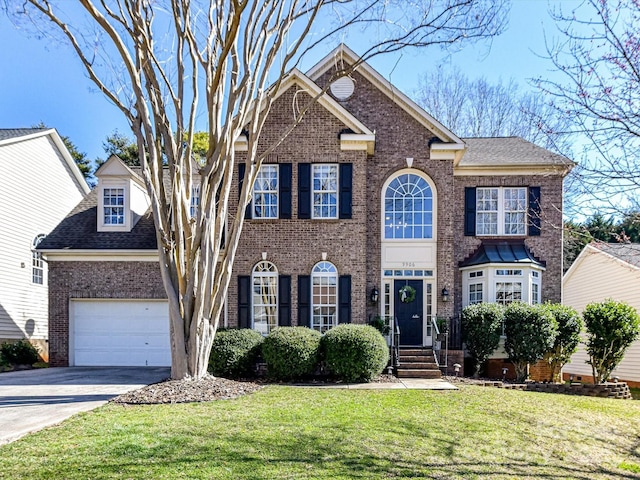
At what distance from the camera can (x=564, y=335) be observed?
12.5 metres

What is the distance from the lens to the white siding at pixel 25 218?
15859 mm

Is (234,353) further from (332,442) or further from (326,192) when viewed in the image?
(332,442)

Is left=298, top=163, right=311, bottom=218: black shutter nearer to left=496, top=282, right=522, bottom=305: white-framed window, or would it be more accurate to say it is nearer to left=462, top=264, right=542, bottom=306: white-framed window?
left=462, top=264, right=542, bottom=306: white-framed window

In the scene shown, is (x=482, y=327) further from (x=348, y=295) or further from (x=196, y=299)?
(x=196, y=299)

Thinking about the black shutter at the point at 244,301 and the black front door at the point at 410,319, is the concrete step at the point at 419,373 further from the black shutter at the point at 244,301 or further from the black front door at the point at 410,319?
the black shutter at the point at 244,301

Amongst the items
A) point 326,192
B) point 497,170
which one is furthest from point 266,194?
point 497,170

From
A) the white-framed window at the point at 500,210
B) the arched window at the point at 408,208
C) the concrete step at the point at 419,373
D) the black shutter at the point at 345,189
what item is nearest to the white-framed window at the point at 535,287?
the white-framed window at the point at 500,210

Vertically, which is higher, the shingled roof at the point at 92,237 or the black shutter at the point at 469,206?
the black shutter at the point at 469,206

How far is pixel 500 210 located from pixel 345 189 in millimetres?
5212

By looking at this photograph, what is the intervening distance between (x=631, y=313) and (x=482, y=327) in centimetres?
392

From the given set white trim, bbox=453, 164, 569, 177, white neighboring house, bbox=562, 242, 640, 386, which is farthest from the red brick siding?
white neighboring house, bbox=562, 242, 640, 386

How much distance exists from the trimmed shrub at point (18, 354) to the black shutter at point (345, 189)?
10.6 m

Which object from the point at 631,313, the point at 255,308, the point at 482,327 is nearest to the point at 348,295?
the point at 255,308

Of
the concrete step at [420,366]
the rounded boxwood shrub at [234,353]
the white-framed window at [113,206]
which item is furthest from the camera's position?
the white-framed window at [113,206]
